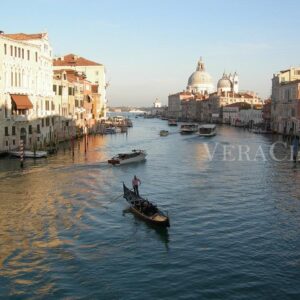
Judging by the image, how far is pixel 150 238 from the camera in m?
19.6

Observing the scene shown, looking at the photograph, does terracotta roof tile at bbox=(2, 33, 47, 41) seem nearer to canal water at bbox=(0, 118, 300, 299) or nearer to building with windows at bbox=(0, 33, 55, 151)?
building with windows at bbox=(0, 33, 55, 151)

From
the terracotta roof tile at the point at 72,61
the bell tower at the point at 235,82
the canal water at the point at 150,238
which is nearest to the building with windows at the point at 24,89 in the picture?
the canal water at the point at 150,238

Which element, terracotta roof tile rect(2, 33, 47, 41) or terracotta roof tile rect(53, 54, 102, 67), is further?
terracotta roof tile rect(53, 54, 102, 67)

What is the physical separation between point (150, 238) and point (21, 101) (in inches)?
1173

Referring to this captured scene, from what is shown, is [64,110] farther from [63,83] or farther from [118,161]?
[118,161]

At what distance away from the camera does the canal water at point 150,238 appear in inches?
588

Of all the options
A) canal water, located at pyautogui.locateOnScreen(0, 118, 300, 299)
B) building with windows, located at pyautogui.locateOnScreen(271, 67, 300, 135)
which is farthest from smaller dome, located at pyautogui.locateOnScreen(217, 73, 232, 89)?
canal water, located at pyautogui.locateOnScreen(0, 118, 300, 299)

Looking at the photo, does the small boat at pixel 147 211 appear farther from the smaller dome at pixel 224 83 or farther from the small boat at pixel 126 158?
the smaller dome at pixel 224 83

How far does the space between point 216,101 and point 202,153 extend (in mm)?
107392

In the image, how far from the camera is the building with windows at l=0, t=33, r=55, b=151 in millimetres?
43625

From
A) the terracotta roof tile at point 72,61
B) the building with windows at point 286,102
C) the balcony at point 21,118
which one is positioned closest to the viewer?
the balcony at point 21,118

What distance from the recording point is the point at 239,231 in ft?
67.8

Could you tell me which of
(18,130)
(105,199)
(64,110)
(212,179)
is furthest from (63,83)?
(105,199)

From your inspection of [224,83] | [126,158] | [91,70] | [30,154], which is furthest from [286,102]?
[224,83]
